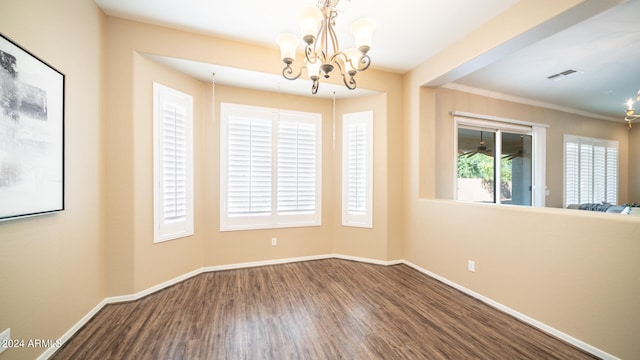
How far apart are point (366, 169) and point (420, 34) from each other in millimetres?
1880

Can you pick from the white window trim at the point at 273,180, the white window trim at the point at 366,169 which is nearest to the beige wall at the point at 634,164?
the white window trim at the point at 366,169

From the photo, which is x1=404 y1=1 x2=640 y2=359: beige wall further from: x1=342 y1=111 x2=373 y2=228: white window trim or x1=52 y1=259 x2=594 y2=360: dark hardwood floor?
x1=342 y1=111 x2=373 y2=228: white window trim

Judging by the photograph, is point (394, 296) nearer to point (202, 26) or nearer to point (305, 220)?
point (305, 220)

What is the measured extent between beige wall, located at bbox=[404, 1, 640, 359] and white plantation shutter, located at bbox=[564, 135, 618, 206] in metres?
3.99

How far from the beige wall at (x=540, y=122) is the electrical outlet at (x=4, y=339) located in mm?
4603

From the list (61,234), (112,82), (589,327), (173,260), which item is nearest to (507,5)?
(589,327)

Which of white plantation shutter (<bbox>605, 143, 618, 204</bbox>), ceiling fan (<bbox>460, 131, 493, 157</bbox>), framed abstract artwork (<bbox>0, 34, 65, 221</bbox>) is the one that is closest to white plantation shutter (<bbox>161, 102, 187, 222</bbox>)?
framed abstract artwork (<bbox>0, 34, 65, 221</bbox>)

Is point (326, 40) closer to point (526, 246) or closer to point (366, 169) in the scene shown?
point (366, 169)

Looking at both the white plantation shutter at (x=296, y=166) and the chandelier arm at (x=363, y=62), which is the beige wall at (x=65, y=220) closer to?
the white plantation shutter at (x=296, y=166)

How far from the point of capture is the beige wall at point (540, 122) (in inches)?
150

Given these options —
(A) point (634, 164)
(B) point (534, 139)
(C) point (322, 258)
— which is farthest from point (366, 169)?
(A) point (634, 164)

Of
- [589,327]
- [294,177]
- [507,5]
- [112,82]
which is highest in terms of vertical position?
[507,5]

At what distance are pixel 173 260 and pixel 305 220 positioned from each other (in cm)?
186

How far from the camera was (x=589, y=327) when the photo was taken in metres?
1.75
